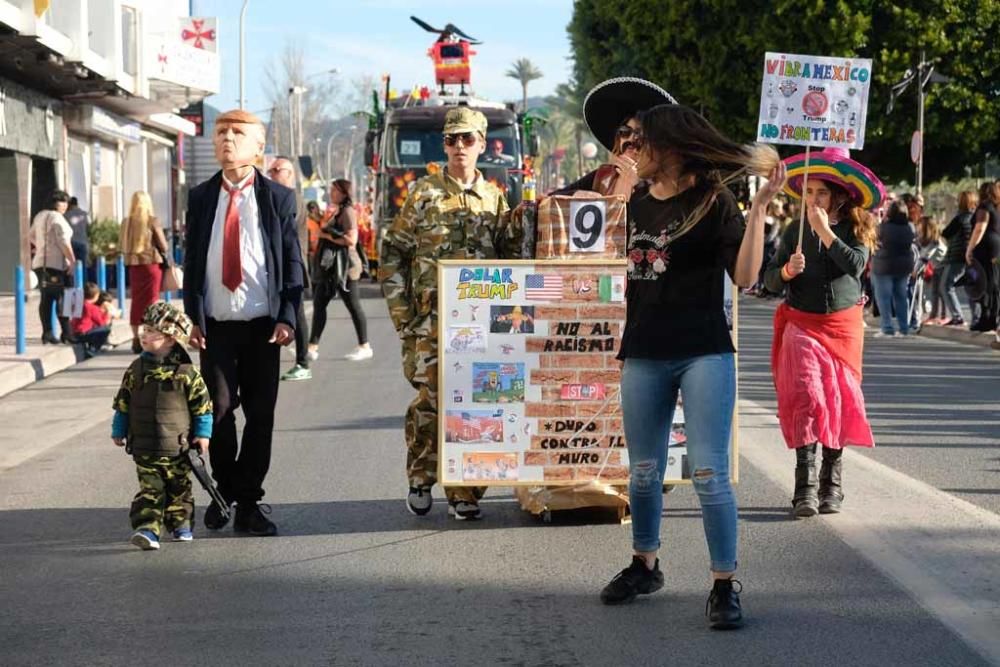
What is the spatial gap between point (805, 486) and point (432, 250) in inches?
84.0

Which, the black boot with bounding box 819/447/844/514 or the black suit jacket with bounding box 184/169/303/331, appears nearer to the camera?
the black suit jacket with bounding box 184/169/303/331

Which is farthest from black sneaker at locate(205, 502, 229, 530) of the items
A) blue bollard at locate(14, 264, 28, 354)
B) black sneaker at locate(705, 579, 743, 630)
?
blue bollard at locate(14, 264, 28, 354)

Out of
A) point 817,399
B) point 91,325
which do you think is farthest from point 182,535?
point 91,325

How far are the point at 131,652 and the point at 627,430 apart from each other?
75.5 inches

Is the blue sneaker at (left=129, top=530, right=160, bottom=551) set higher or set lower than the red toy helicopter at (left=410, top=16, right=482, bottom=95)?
lower

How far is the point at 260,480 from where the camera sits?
7707mm

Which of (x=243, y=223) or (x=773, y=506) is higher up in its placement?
(x=243, y=223)

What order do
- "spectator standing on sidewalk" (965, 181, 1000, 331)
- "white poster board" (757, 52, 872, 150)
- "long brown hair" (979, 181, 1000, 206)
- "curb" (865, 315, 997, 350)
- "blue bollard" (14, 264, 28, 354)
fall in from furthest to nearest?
"curb" (865, 315, 997, 350) < "spectator standing on sidewalk" (965, 181, 1000, 331) < "long brown hair" (979, 181, 1000, 206) < "blue bollard" (14, 264, 28, 354) < "white poster board" (757, 52, 872, 150)

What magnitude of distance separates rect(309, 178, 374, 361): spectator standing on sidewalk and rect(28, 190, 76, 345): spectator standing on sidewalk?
3700mm

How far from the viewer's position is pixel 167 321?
7.34 m

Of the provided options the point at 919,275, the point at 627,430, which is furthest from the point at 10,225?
the point at 627,430

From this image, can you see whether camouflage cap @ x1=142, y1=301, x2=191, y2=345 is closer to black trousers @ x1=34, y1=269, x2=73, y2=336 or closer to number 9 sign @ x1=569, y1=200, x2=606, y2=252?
number 9 sign @ x1=569, y1=200, x2=606, y2=252

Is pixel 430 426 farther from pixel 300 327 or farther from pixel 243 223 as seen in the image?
pixel 300 327

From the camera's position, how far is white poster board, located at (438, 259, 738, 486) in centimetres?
770
